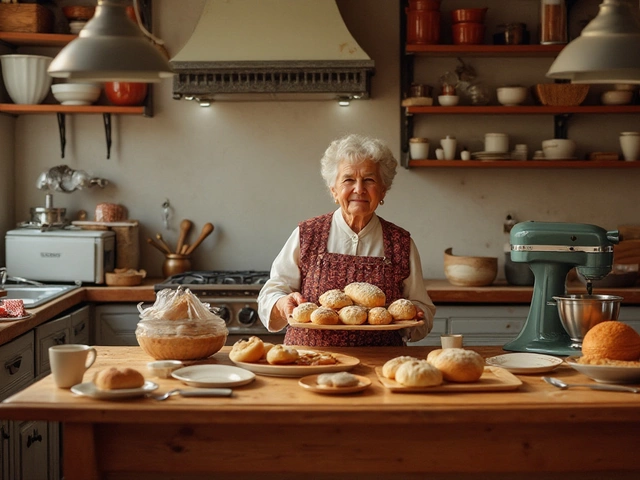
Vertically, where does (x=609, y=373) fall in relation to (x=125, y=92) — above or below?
below

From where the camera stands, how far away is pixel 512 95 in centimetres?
464

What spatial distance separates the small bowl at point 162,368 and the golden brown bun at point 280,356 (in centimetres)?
26

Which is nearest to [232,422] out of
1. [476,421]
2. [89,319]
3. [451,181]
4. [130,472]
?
[130,472]

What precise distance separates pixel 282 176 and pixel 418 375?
2950mm

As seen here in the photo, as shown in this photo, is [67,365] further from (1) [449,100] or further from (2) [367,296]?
(1) [449,100]

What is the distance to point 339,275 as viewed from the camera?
10.3ft

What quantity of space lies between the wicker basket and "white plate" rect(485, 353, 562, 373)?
2459 millimetres

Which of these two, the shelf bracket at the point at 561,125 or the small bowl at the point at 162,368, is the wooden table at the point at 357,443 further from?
the shelf bracket at the point at 561,125

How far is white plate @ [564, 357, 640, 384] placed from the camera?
2195 mm

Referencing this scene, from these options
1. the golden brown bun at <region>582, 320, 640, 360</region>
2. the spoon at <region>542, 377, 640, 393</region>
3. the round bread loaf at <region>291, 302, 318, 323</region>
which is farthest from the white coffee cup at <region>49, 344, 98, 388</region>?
the golden brown bun at <region>582, 320, 640, 360</region>

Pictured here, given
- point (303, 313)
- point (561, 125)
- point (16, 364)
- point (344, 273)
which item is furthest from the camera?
point (561, 125)

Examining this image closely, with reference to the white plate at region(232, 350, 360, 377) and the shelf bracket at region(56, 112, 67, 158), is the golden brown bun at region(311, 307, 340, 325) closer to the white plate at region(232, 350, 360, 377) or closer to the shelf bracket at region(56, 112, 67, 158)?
the white plate at region(232, 350, 360, 377)

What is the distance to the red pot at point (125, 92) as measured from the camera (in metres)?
4.68

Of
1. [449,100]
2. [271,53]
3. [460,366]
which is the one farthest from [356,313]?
[449,100]
